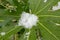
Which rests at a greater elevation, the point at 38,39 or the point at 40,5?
the point at 40,5

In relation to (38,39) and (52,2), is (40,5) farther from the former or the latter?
(38,39)

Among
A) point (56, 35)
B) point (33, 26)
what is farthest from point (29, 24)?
point (56, 35)

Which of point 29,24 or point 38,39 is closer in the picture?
point 29,24

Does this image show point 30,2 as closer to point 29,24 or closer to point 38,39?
point 29,24

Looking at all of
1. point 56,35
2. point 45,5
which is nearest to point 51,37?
point 56,35

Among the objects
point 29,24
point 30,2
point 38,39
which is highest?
point 30,2

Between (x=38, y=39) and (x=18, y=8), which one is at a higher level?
(x=18, y=8)
